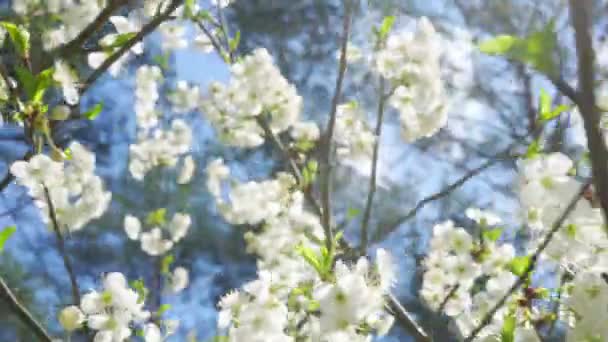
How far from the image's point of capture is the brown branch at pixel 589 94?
38 cm

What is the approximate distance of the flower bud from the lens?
1.35 metres

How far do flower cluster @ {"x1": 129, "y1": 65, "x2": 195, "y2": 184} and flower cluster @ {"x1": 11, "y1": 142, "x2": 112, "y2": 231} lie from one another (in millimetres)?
519

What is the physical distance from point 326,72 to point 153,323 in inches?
103

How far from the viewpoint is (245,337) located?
1.29 meters

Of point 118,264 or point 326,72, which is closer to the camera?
point 326,72

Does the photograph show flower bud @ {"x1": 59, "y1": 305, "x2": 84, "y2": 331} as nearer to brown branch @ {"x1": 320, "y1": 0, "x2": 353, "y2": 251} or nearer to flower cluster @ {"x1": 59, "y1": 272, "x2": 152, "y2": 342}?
flower cluster @ {"x1": 59, "y1": 272, "x2": 152, "y2": 342}

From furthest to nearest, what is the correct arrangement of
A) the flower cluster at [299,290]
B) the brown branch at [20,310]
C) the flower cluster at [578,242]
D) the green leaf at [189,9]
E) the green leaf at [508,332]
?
the green leaf at [189,9] → the flower cluster at [299,290] → the brown branch at [20,310] → the green leaf at [508,332] → the flower cluster at [578,242]

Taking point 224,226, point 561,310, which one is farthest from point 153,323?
point 224,226

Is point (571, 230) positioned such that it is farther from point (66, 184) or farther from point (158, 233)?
point (158, 233)

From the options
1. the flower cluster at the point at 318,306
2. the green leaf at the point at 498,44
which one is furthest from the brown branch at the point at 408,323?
the green leaf at the point at 498,44

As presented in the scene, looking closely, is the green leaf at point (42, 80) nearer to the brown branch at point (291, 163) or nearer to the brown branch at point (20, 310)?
the brown branch at point (20, 310)

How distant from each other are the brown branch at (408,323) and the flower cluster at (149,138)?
1489mm

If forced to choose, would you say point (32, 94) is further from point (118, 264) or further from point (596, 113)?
point (118, 264)

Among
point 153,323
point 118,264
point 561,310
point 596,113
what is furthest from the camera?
point 118,264
